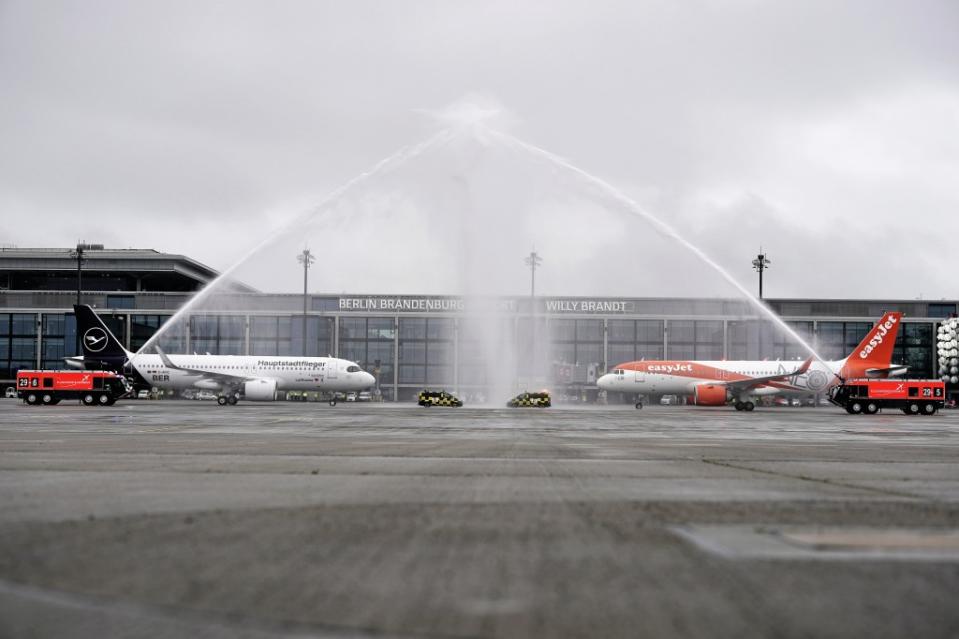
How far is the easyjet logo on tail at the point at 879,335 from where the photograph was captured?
234 feet

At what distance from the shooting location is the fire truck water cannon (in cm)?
10100

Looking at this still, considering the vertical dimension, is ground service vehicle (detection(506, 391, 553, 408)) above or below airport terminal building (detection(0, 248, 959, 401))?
below

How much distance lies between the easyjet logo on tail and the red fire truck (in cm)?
6236

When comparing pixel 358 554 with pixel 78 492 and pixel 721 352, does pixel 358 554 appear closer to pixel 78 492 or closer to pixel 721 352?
pixel 78 492

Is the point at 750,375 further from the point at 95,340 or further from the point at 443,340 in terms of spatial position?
the point at 95,340

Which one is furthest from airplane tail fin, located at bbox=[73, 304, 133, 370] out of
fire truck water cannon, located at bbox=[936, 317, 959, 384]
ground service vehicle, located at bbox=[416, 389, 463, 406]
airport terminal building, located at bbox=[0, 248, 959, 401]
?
fire truck water cannon, located at bbox=[936, 317, 959, 384]

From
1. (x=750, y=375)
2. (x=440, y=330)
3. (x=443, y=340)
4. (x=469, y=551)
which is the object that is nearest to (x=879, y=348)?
(x=750, y=375)

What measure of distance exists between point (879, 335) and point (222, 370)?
57.5 metres

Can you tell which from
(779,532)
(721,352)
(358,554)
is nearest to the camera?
(358,554)

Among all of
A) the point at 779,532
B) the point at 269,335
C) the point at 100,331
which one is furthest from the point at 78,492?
the point at 269,335

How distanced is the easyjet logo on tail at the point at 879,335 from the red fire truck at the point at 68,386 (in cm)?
6236

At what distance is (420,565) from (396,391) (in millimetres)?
105866

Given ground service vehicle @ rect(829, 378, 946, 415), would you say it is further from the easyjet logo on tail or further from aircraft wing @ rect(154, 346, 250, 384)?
aircraft wing @ rect(154, 346, 250, 384)

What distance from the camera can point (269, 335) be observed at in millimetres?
107062
